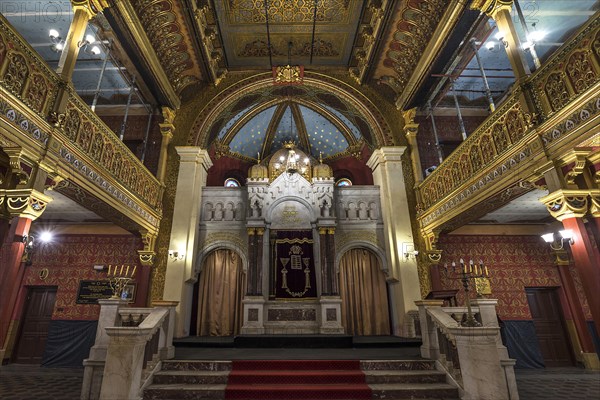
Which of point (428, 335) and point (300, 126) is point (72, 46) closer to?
point (428, 335)

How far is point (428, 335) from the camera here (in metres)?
6.07

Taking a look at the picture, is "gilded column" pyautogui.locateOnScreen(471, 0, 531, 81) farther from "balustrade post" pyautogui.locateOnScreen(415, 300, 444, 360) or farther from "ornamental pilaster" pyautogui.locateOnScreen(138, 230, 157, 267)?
"ornamental pilaster" pyautogui.locateOnScreen(138, 230, 157, 267)

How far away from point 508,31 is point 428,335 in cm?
613

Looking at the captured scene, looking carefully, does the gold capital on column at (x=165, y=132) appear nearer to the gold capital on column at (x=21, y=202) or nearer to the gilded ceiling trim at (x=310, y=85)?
the gilded ceiling trim at (x=310, y=85)

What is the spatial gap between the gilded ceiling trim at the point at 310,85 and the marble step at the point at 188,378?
8042mm

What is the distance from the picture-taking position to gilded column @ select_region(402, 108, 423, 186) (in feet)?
37.1

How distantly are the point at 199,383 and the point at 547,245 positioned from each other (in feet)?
38.8

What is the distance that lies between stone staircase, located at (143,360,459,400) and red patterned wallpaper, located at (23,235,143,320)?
6.64 m

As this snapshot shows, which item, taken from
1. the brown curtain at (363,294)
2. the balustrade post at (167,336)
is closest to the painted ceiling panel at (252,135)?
the brown curtain at (363,294)

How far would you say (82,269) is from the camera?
433 inches

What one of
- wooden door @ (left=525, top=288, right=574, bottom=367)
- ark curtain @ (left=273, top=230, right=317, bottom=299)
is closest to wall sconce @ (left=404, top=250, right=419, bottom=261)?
ark curtain @ (left=273, top=230, right=317, bottom=299)

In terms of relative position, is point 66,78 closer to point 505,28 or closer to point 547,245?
point 505,28

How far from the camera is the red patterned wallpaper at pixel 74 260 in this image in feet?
35.2

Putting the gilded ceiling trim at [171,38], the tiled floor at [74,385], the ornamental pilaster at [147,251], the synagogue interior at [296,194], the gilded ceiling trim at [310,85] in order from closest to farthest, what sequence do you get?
the tiled floor at [74,385] < the synagogue interior at [296,194] < the gilded ceiling trim at [171,38] < the ornamental pilaster at [147,251] < the gilded ceiling trim at [310,85]
